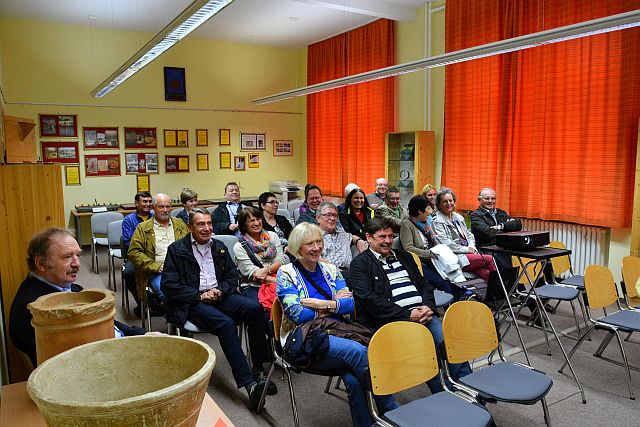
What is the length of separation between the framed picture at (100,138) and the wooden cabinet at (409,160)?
15.3 feet

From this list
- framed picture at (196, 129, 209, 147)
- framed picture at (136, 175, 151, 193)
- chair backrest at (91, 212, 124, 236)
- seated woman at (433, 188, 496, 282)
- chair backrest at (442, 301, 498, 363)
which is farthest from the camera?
framed picture at (196, 129, 209, 147)

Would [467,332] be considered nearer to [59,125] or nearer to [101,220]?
[101,220]

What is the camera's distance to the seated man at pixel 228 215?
566cm

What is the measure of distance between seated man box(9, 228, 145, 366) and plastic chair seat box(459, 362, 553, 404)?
5.61ft

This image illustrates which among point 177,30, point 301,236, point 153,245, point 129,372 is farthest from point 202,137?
point 129,372

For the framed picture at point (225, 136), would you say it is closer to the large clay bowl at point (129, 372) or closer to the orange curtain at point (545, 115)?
the orange curtain at point (545, 115)

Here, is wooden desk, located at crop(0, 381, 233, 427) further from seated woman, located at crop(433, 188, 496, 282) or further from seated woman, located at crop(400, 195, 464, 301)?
seated woman, located at crop(433, 188, 496, 282)

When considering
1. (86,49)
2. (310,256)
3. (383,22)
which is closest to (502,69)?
(383,22)

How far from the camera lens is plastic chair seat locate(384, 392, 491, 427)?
2070 mm

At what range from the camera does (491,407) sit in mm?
3076

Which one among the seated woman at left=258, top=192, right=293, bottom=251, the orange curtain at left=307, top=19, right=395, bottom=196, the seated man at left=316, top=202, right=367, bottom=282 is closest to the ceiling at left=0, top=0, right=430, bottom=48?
the orange curtain at left=307, top=19, right=395, bottom=196

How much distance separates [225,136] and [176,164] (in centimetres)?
107

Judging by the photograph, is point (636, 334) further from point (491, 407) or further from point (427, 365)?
point (427, 365)

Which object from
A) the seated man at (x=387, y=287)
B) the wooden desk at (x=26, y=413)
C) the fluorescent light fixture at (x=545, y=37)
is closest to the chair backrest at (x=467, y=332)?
the seated man at (x=387, y=287)
